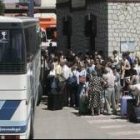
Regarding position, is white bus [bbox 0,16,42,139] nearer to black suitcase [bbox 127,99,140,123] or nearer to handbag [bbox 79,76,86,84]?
black suitcase [bbox 127,99,140,123]

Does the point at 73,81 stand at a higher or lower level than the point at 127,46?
lower

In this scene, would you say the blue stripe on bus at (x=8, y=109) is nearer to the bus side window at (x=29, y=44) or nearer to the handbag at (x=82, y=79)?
the bus side window at (x=29, y=44)

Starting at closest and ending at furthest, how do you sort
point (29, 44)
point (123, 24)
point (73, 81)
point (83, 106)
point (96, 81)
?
point (29, 44) < point (96, 81) < point (83, 106) < point (73, 81) < point (123, 24)

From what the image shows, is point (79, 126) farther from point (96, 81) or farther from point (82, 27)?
point (82, 27)

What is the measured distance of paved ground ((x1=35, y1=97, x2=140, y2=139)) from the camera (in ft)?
51.2

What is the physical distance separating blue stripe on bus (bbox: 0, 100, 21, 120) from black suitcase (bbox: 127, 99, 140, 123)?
626 cm

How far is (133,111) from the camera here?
58.6ft

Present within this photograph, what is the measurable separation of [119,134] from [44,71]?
9827 mm

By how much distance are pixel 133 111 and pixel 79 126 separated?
1.74 m

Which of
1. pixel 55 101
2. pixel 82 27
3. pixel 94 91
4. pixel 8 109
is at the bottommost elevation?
pixel 55 101

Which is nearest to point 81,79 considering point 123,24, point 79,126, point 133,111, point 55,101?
point 55,101

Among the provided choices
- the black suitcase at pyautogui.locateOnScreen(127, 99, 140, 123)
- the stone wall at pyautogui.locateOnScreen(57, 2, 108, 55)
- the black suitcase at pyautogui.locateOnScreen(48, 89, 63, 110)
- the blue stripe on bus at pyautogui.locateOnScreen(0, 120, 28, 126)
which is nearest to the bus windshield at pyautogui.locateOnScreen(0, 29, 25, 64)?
the blue stripe on bus at pyautogui.locateOnScreen(0, 120, 28, 126)

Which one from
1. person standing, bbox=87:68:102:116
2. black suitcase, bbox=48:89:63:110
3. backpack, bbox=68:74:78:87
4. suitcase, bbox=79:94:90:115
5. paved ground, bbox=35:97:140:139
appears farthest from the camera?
backpack, bbox=68:74:78:87

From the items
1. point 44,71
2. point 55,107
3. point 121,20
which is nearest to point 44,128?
point 55,107
